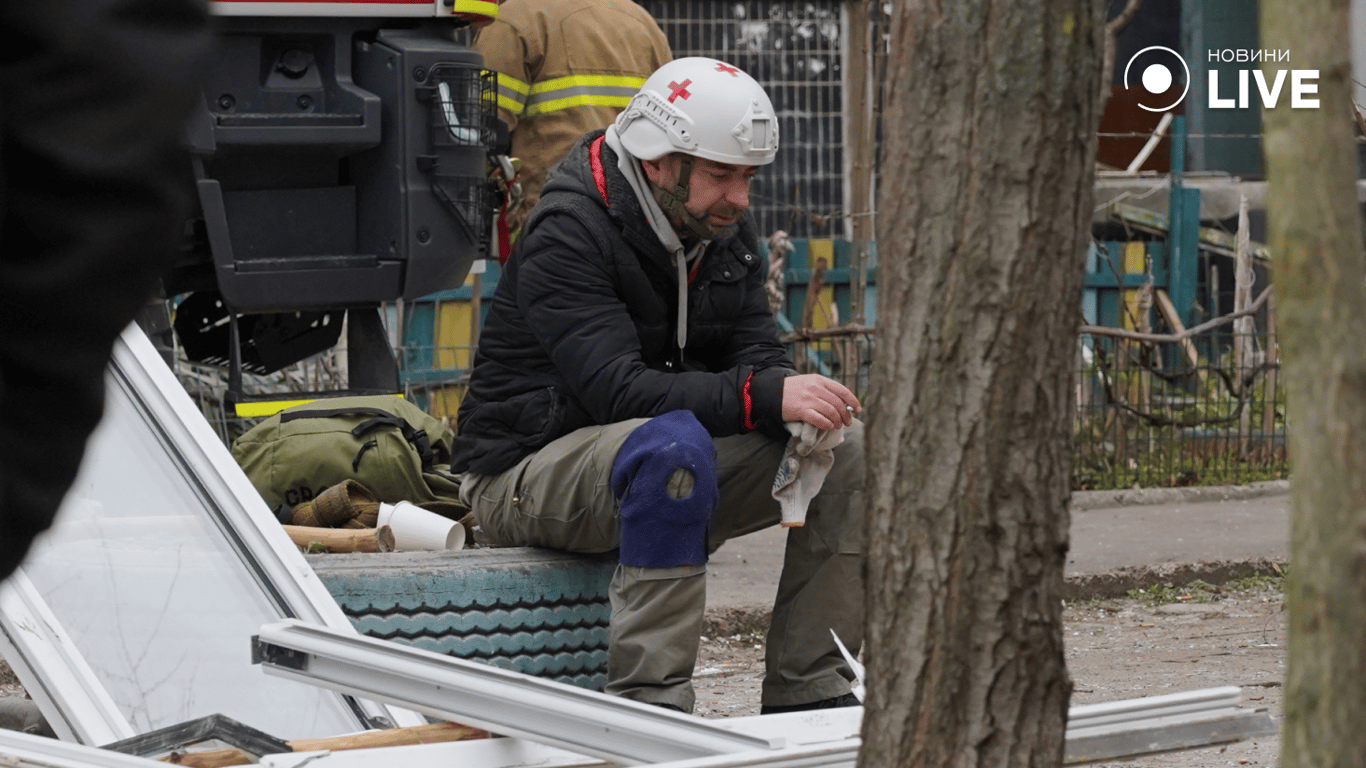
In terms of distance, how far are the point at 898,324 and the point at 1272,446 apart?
21.4 feet

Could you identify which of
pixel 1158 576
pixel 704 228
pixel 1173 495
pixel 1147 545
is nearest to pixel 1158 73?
pixel 1173 495

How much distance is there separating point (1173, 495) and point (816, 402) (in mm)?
4097

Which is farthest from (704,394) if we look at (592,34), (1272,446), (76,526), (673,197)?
(1272,446)

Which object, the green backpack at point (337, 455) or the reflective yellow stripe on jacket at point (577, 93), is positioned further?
the reflective yellow stripe on jacket at point (577, 93)

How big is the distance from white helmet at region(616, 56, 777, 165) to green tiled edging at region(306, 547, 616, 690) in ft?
3.16

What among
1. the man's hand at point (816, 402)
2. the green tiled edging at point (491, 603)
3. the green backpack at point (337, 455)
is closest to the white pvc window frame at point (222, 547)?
the green tiled edging at point (491, 603)

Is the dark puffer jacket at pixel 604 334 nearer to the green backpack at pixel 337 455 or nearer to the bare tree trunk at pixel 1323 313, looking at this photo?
the green backpack at pixel 337 455

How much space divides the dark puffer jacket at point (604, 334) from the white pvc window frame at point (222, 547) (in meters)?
0.54

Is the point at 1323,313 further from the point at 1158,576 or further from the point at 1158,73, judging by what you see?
the point at 1158,73

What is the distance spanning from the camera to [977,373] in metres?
1.79

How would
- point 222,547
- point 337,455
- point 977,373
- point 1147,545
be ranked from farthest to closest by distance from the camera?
point 1147,545 < point 337,455 < point 222,547 < point 977,373

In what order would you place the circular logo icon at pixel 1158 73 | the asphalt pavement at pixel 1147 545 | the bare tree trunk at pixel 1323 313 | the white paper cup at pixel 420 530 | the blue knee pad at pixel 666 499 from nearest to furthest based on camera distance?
the bare tree trunk at pixel 1323 313 < the blue knee pad at pixel 666 499 < the white paper cup at pixel 420 530 < the asphalt pavement at pixel 1147 545 < the circular logo icon at pixel 1158 73

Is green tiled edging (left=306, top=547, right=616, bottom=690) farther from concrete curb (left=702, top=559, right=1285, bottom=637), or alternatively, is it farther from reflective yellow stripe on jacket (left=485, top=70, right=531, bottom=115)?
reflective yellow stripe on jacket (left=485, top=70, right=531, bottom=115)

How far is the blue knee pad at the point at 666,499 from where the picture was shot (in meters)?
3.57
